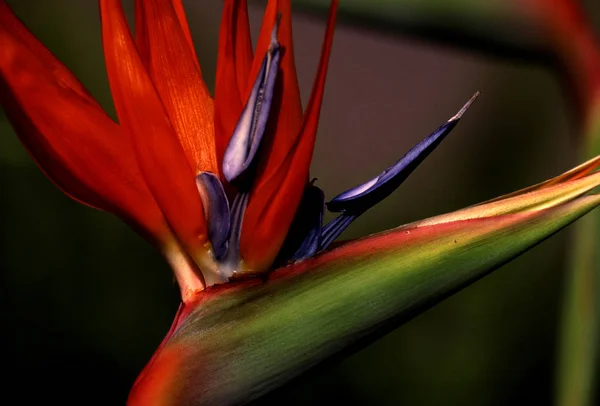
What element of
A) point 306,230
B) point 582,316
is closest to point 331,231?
point 306,230

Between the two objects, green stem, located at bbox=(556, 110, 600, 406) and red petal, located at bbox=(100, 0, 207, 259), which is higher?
red petal, located at bbox=(100, 0, 207, 259)

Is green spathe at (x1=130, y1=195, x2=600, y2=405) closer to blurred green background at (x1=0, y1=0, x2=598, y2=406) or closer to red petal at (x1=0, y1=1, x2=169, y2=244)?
red petal at (x1=0, y1=1, x2=169, y2=244)

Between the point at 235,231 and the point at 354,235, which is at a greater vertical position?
the point at 235,231

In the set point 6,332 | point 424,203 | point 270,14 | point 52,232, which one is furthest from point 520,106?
point 270,14

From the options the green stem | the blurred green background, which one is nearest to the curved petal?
the green stem

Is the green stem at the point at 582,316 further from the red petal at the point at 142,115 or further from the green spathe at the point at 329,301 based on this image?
the red petal at the point at 142,115

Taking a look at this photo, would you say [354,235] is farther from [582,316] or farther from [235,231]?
[235,231]
